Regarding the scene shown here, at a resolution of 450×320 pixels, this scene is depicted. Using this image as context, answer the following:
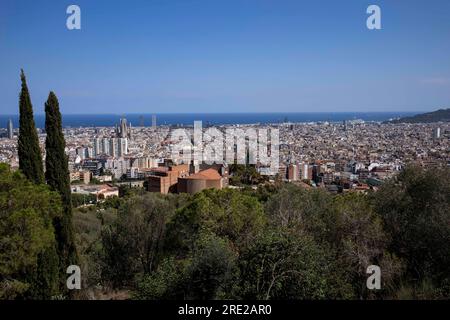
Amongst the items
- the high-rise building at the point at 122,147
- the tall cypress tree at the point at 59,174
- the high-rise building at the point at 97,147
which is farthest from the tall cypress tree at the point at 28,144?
the high-rise building at the point at 97,147

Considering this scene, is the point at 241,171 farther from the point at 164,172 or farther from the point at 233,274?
the point at 233,274

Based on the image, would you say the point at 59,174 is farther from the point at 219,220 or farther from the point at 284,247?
the point at 284,247

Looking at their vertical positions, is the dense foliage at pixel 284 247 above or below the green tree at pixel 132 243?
above

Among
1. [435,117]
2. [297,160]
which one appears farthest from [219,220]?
[435,117]

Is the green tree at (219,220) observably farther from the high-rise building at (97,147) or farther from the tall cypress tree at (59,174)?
the high-rise building at (97,147)

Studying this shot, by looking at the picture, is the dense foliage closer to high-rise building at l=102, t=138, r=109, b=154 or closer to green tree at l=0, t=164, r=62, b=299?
green tree at l=0, t=164, r=62, b=299

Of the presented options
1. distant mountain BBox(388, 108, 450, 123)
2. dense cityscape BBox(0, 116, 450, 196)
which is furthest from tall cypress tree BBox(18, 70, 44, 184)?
distant mountain BBox(388, 108, 450, 123)
